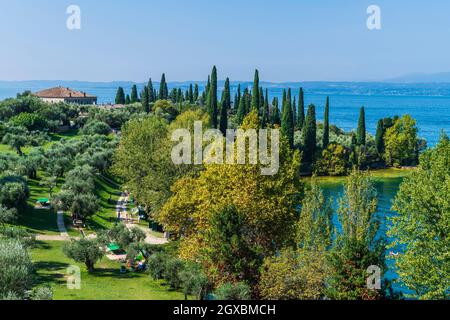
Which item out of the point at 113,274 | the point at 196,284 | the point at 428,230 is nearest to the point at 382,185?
the point at 113,274

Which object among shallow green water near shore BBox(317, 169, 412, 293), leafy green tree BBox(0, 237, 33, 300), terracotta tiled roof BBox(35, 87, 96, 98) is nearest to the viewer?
leafy green tree BBox(0, 237, 33, 300)

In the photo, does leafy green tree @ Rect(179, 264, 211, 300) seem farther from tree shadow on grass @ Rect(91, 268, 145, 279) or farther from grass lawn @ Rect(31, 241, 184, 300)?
tree shadow on grass @ Rect(91, 268, 145, 279)

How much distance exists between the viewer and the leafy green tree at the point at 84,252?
32.4 metres

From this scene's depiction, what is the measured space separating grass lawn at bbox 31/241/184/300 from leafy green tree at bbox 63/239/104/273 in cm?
71

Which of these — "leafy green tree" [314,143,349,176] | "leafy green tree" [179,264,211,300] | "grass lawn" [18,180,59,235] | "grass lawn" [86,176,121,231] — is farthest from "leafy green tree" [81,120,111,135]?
"leafy green tree" [179,264,211,300]

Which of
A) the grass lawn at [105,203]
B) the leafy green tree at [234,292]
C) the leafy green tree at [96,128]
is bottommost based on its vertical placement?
the grass lawn at [105,203]

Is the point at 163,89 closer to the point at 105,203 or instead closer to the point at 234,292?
the point at 105,203

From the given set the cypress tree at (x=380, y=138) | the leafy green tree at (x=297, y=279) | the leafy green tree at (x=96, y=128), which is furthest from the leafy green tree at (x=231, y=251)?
the cypress tree at (x=380, y=138)

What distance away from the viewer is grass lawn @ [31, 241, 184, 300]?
27.7 meters

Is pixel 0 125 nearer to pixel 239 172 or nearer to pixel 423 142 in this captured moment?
pixel 239 172

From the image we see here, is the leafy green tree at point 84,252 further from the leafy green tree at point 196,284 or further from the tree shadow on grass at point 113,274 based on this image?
the leafy green tree at point 196,284

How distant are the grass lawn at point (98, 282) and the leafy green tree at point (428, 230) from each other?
533 inches
